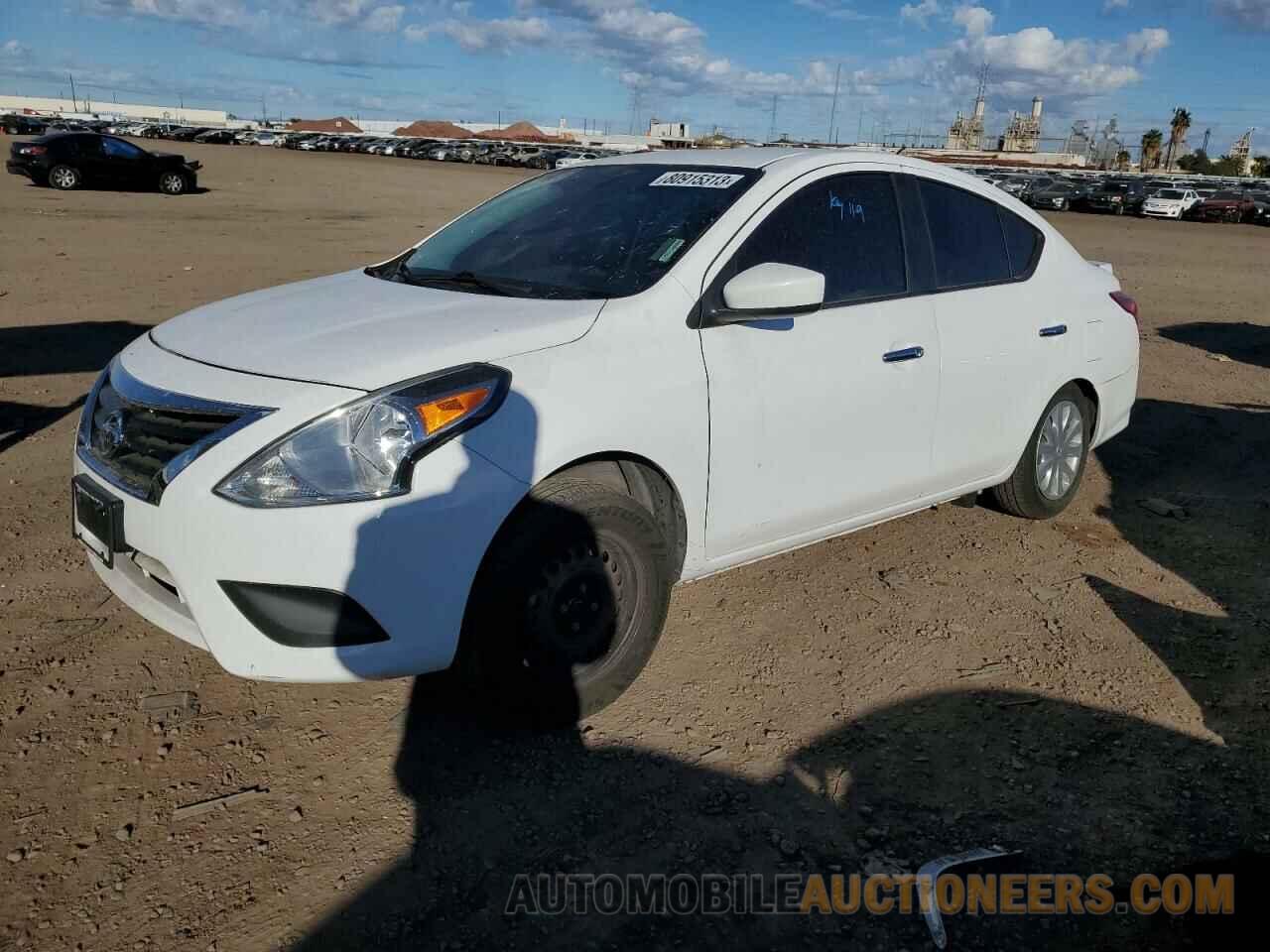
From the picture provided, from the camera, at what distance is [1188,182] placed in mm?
59562

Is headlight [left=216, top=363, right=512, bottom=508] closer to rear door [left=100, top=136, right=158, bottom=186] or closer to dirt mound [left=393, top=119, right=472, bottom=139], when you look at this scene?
rear door [left=100, top=136, right=158, bottom=186]

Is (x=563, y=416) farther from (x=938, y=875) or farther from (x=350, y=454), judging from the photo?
(x=938, y=875)

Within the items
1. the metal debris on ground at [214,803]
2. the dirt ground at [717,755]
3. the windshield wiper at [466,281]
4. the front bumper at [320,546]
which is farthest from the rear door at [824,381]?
the metal debris on ground at [214,803]

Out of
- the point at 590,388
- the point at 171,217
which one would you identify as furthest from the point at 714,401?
the point at 171,217

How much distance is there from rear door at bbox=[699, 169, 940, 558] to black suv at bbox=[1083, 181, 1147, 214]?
43495mm

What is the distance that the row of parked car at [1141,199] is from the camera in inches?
1532

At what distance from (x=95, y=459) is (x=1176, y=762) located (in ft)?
11.5

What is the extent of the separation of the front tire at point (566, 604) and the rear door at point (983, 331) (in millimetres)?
1619

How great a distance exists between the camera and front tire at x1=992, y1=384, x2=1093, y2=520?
4781mm

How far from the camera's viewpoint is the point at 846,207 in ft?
12.8

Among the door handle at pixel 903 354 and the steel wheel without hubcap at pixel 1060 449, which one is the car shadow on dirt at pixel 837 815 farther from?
the steel wheel without hubcap at pixel 1060 449

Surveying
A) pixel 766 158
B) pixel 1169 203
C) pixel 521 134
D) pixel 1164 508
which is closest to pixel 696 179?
pixel 766 158

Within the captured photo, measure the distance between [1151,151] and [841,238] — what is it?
4844 inches

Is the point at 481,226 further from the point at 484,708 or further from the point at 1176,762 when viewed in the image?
the point at 1176,762
